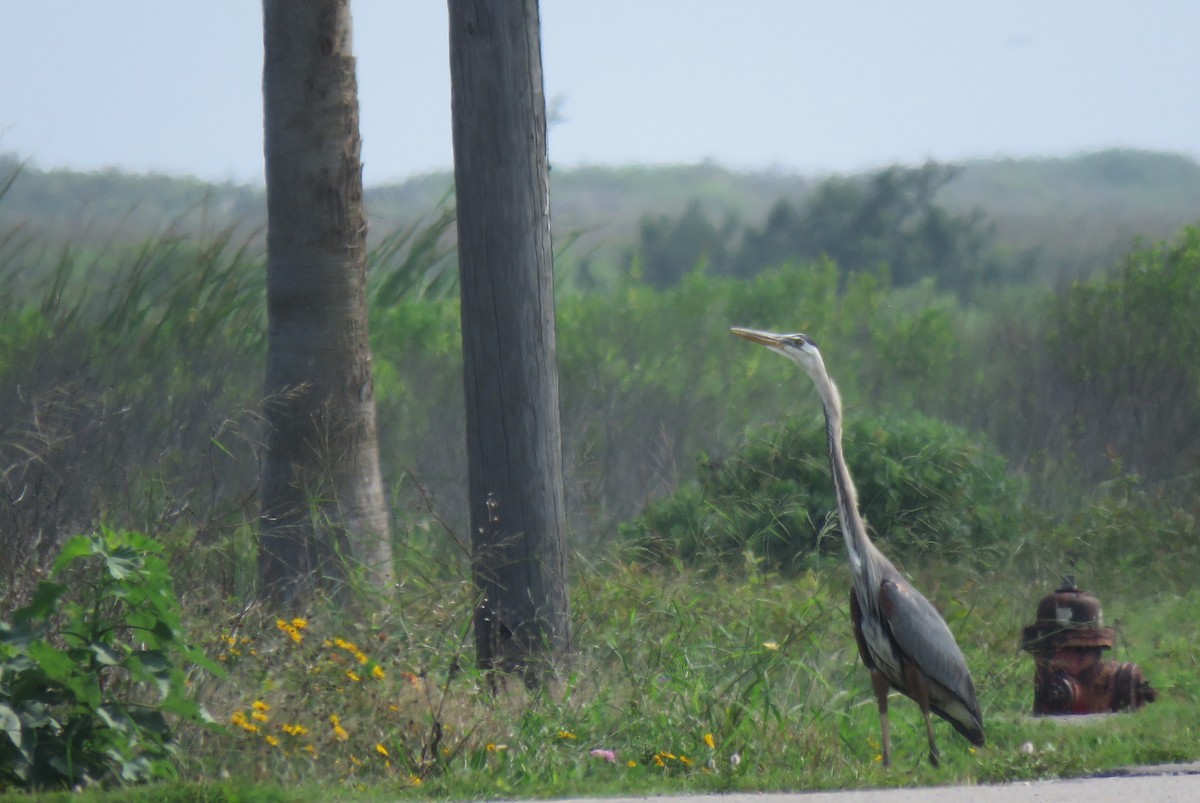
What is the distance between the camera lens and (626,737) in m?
5.88

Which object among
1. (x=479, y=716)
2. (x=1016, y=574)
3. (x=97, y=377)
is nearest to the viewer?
(x=479, y=716)

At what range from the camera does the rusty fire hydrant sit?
7211 mm

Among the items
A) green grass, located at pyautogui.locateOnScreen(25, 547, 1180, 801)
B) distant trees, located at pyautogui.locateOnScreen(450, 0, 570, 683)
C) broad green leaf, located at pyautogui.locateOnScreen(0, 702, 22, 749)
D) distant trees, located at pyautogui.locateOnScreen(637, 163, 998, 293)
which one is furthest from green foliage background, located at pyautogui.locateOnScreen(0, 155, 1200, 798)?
distant trees, located at pyautogui.locateOnScreen(637, 163, 998, 293)

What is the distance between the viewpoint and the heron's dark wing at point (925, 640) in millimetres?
5867

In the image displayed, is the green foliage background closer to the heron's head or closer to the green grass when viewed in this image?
the green grass

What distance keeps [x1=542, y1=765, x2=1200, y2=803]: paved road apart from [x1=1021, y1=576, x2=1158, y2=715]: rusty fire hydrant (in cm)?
184

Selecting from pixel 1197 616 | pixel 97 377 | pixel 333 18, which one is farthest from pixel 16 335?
pixel 1197 616

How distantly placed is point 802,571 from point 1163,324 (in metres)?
7.65

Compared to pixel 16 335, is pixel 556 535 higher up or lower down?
lower down

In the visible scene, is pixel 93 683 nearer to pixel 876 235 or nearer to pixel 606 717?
pixel 606 717

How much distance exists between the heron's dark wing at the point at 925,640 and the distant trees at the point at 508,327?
1.58 m

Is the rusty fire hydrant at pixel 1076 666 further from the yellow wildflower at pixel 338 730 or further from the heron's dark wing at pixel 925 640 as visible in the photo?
the yellow wildflower at pixel 338 730

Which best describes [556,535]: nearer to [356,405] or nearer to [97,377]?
[356,405]

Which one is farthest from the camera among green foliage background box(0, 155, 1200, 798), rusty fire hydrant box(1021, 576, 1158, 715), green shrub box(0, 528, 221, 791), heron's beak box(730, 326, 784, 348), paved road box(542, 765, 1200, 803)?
rusty fire hydrant box(1021, 576, 1158, 715)
